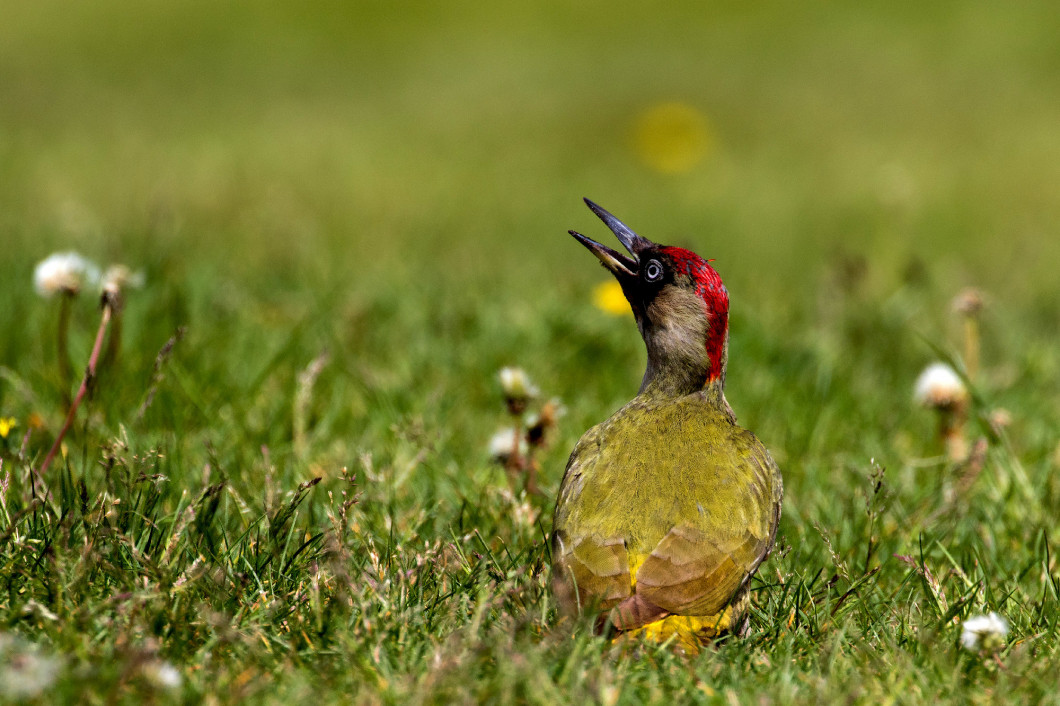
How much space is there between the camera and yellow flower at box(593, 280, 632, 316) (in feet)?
16.5

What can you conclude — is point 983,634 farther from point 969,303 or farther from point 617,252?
point 969,303

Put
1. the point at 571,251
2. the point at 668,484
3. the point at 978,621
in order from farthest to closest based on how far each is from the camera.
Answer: the point at 571,251 → the point at 668,484 → the point at 978,621

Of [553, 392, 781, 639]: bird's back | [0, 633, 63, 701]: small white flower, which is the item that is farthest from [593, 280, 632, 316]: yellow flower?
[0, 633, 63, 701]: small white flower

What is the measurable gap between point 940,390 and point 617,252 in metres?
1.24

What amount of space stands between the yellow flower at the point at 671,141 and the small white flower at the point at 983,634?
914 cm

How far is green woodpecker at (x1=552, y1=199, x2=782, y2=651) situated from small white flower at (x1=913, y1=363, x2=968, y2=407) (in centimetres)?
81

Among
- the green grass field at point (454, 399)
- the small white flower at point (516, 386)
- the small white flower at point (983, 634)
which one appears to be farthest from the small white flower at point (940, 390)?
the small white flower at point (983, 634)

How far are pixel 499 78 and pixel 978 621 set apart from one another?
15.4m

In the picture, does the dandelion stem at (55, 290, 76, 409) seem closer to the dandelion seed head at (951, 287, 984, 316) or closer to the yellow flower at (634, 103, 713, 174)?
the dandelion seed head at (951, 287, 984, 316)

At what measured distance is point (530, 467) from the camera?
11.1 feet

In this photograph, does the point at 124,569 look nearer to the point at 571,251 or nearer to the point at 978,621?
the point at 978,621

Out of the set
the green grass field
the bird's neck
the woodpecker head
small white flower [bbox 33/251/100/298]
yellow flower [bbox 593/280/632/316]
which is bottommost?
the green grass field

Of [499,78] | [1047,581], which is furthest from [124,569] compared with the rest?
[499,78]

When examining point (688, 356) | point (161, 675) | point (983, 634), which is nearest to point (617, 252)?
point (688, 356)
